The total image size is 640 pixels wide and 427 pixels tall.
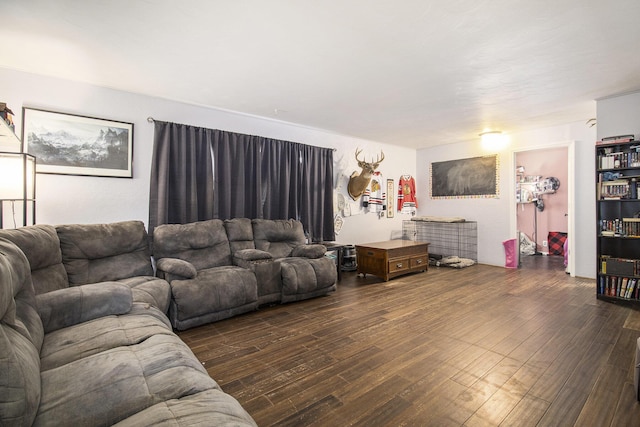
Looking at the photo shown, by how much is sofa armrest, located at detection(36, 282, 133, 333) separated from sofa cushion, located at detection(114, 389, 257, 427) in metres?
1.21

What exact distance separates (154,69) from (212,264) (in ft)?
7.12

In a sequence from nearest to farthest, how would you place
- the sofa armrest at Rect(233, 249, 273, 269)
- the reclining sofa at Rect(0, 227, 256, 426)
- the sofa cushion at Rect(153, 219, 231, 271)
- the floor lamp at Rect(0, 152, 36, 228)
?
the reclining sofa at Rect(0, 227, 256, 426)
the floor lamp at Rect(0, 152, 36, 228)
the sofa cushion at Rect(153, 219, 231, 271)
the sofa armrest at Rect(233, 249, 273, 269)

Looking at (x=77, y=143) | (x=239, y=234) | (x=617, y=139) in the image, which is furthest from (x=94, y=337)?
(x=617, y=139)

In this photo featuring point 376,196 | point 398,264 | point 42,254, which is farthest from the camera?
point 376,196

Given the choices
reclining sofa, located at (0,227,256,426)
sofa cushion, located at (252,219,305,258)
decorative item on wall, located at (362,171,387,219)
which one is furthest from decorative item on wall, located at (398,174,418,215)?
reclining sofa, located at (0,227,256,426)

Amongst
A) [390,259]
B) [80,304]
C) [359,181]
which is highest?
[359,181]

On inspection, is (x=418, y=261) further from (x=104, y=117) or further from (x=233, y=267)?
(x=104, y=117)

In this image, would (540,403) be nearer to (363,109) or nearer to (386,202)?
(363,109)

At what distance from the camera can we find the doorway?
725 centimetres

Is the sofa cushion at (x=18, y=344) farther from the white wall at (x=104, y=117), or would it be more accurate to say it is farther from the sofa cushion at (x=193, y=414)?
the white wall at (x=104, y=117)

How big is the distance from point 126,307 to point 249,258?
1.56m

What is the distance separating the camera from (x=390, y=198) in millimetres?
6723

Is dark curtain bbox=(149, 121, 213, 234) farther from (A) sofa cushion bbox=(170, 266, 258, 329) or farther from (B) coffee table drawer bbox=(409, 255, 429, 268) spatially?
(B) coffee table drawer bbox=(409, 255, 429, 268)

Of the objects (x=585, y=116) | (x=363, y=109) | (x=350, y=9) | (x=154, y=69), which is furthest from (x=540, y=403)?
(x=585, y=116)
